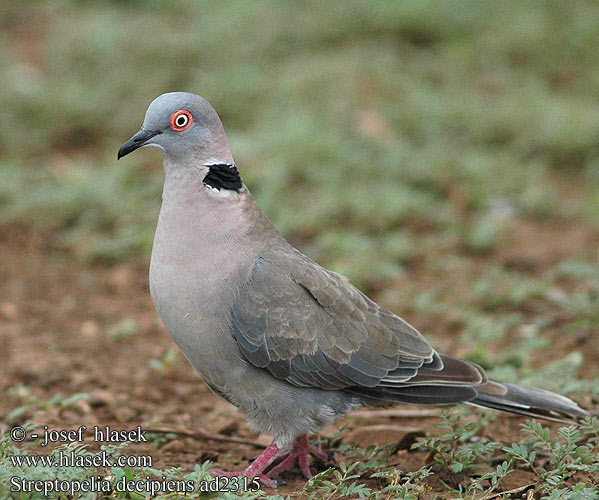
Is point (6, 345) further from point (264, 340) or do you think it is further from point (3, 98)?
point (3, 98)

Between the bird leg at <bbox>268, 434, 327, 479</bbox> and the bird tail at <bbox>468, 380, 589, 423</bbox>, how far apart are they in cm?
77

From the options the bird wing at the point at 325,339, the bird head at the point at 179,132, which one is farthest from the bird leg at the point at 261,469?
the bird head at the point at 179,132

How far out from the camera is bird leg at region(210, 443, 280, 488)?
358 centimetres

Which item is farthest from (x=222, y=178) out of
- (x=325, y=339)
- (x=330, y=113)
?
(x=330, y=113)

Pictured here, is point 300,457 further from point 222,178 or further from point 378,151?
point 378,151

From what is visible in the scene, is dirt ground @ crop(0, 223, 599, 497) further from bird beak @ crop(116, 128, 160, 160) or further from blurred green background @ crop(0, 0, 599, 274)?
bird beak @ crop(116, 128, 160, 160)

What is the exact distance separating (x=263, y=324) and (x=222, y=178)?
0.69 m

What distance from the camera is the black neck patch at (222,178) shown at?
3717 millimetres

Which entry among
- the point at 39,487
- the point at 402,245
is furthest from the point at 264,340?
the point at 402,245

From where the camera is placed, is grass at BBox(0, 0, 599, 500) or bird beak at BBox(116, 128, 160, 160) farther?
grass at BBox(0, 0, 599, 500)

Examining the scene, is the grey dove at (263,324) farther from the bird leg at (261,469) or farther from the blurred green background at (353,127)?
the blurred green background at (353,127)

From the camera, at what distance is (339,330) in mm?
3783

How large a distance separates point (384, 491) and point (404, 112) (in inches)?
250

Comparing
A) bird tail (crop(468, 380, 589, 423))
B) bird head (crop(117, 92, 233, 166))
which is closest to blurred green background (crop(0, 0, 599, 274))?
bird tail (crop(468, 380, 589, 423))
